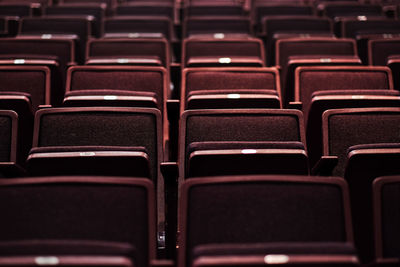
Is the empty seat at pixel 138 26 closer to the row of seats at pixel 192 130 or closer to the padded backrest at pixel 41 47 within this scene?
the padded backrest at pixel 41 47

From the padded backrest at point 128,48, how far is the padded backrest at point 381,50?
0.84 ft

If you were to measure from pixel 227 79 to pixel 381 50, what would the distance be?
0.25 m

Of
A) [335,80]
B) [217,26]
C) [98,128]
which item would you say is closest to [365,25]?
[217,26]

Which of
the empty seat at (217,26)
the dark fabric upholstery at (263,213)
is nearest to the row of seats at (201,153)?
the dark fabric upholstery at (263,213)

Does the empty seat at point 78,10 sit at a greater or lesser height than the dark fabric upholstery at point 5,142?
greater

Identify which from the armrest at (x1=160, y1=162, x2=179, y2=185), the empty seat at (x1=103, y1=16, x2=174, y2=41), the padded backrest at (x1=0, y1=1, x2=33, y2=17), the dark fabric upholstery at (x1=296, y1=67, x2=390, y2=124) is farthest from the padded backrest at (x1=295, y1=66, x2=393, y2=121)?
the padded backrest at (x1=0, y1=1, x2=33, y2=17)

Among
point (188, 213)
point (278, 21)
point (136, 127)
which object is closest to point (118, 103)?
point (136, 127)

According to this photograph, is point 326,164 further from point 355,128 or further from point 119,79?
point 119,79

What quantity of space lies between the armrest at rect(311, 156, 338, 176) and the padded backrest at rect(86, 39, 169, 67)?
0.34m

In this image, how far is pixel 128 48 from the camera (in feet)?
2.18

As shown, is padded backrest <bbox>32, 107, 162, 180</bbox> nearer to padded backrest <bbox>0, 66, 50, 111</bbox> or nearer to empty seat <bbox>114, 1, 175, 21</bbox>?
padded backrest <bbox>0, 66, 50, 111</bbox>

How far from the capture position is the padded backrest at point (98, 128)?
406 mm

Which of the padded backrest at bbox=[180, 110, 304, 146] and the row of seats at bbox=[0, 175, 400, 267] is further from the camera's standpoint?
the padded backrest at bbox=[180, 110, 304, 146]

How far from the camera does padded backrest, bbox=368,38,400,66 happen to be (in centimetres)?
66
